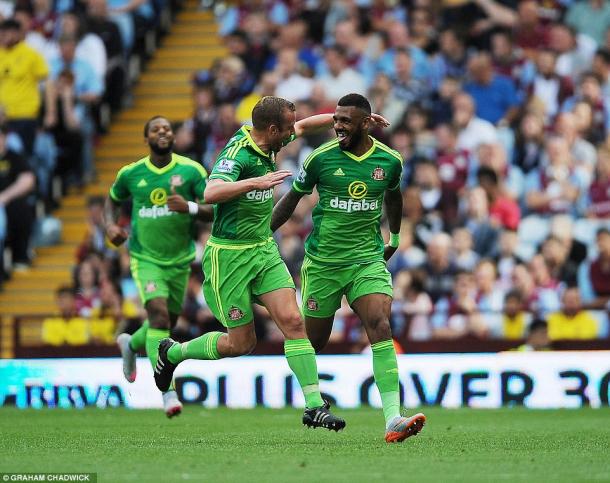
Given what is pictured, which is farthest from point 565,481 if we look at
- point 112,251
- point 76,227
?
point 76,227

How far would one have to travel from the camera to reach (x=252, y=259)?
Result: 11398 mm

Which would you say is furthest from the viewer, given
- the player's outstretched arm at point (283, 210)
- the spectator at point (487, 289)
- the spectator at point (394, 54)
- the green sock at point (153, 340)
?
the spectator at point (394, 54)

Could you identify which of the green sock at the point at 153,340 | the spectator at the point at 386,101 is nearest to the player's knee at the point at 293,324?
the green sock at the point at 153,340

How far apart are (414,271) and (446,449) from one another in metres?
7.20

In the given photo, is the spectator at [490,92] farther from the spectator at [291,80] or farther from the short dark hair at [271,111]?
the short dark hair at [271,111]

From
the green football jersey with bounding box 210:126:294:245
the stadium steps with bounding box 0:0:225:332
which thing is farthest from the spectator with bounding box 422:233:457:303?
the green football jersey with bounding box 210:126:294:245

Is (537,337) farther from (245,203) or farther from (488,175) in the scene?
(245,203)

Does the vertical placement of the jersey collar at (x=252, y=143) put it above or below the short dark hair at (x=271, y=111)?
below

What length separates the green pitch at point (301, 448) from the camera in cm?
912

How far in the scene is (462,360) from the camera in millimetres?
16094

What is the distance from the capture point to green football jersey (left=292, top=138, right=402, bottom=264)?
11.5m

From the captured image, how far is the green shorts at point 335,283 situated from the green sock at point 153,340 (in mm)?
2425

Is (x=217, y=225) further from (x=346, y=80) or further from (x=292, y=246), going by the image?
(x=346, y=80)

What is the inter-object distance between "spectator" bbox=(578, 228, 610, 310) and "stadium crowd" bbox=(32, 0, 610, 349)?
2 centimetres
